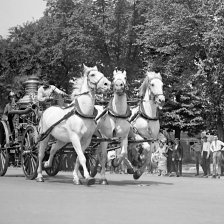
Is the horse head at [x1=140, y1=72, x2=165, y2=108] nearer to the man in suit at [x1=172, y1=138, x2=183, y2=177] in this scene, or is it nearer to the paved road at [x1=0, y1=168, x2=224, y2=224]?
the paved road at [x1=0, y1=168, x2=224, y2=224]

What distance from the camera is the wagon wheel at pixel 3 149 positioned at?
17875mm

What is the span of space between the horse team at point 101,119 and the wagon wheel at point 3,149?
189 cm

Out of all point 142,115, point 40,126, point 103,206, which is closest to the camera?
point 103,206

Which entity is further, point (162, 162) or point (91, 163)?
point (162, 162)

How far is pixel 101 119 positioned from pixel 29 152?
110 inches

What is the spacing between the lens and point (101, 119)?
15.6m

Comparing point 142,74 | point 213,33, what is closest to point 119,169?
point 213,33

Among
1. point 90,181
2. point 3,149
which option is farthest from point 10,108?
point 90,181

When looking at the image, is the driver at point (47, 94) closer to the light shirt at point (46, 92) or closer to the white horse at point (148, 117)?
the light shirt at point (46, 92)

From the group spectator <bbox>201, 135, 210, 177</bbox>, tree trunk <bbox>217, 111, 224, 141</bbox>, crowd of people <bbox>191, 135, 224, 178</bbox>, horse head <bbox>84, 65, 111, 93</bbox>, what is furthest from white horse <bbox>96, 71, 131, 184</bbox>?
tree trunk <bbox>217, 111, 224, 141</bbox>

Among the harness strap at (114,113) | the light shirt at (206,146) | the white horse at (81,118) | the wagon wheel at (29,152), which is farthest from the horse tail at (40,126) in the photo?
the light shirt at (206,146)

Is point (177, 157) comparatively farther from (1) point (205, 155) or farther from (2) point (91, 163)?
(2) point (91, 163)

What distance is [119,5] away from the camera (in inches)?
1561

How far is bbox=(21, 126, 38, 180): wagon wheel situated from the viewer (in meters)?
16.8
